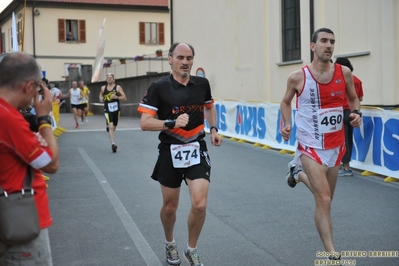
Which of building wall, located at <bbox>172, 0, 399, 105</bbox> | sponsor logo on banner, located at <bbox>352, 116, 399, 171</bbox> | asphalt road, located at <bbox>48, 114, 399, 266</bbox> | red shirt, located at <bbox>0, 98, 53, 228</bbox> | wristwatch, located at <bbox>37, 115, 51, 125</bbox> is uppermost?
building wall, located at <bbox>172, 0, 399, 105</bbox>

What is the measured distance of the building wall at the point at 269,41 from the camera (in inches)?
595

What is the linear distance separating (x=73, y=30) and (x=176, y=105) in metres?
48.2

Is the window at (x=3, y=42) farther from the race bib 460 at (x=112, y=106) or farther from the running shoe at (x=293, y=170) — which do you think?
the running shoe at (x=293, y=170)

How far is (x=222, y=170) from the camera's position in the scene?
12.4 meters

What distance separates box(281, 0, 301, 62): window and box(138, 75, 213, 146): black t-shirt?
14.3 meters

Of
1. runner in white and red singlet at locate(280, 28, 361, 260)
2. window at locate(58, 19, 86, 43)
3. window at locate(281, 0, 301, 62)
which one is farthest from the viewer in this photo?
window at locate(58, 19, 86, 43)

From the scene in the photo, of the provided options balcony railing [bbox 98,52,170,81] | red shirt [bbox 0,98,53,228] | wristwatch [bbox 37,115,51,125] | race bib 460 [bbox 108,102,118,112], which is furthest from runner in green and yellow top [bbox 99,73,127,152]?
balcony railing [bbox 98,52,170,81]

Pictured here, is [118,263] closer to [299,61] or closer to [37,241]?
[37,241]

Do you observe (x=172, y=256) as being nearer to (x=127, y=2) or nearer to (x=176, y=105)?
(x=176, y=105)

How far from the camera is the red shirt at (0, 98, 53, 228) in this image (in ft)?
10.9

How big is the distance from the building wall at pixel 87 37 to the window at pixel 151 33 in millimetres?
337

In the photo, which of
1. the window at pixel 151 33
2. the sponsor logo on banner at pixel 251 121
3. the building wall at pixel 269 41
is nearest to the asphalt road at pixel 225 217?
the sponsor logo on banner at pixel 251 121

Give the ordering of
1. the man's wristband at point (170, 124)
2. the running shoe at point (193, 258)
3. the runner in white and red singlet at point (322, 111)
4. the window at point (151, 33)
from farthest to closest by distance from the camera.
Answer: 1. the window at point (151, 33)
2. the runner in white and red singlet at point (322, 111)
3. the running shoe at point (193, 258)
4. the man's wristband at point (170, 124)

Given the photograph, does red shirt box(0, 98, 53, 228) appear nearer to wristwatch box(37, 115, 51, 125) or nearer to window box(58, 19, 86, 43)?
wristwatch box(37, 115, 51, 125)
